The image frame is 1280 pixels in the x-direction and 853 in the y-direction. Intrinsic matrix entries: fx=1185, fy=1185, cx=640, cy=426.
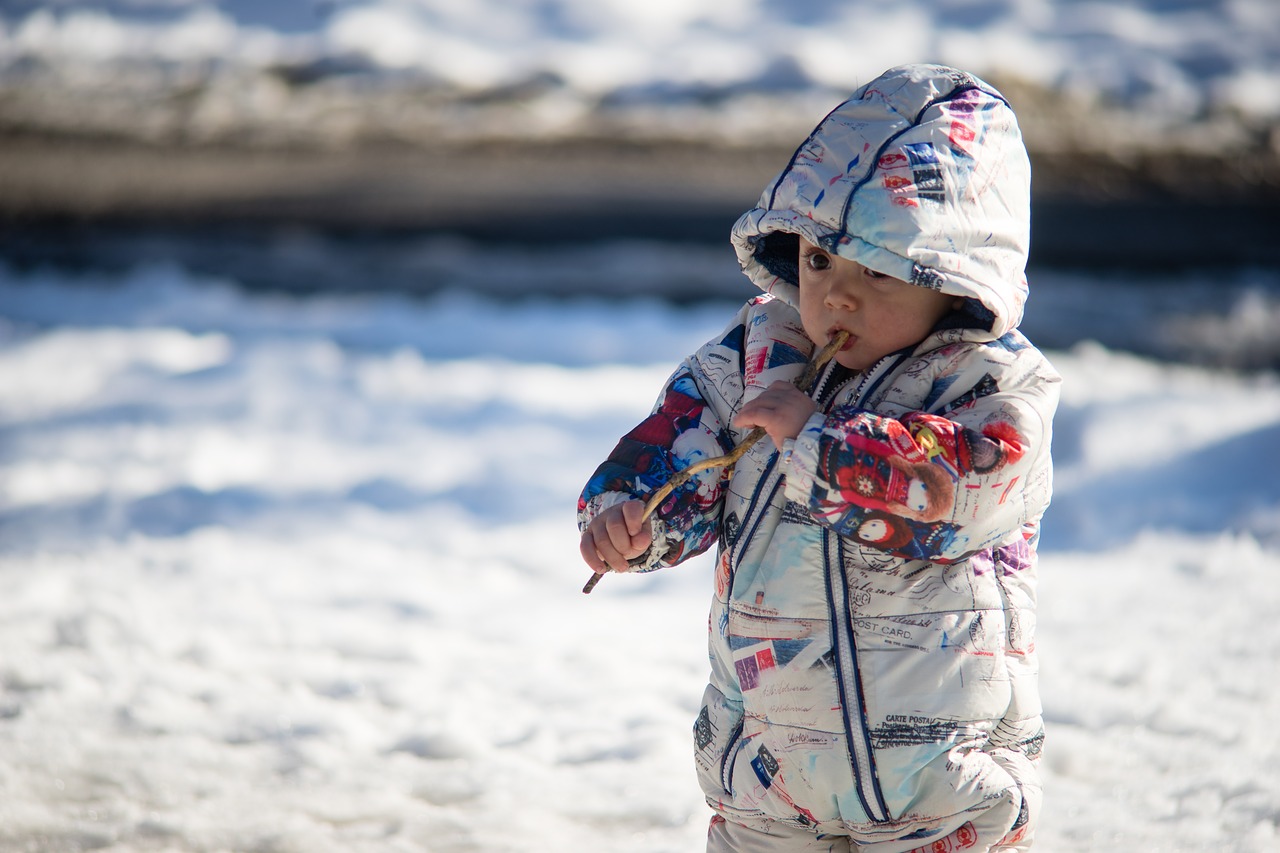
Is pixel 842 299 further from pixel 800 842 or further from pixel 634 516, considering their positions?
pixel 800 842

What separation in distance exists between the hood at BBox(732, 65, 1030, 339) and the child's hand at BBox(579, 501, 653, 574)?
1.25ft

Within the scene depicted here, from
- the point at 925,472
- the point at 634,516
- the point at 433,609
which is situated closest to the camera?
the point at 925,472

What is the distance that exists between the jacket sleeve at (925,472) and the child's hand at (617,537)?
18cm

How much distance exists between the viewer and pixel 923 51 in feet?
33.8

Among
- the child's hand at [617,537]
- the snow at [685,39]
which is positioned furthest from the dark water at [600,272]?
the child's hand at [617,537]

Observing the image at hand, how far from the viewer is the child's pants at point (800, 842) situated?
1378mm

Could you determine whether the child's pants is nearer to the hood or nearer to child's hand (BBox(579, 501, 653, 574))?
child's hand (BBox(579, 501, 653, 574))

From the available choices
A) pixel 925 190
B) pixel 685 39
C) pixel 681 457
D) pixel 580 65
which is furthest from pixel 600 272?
pixel 925 190

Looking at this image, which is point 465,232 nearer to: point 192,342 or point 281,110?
point 192,342

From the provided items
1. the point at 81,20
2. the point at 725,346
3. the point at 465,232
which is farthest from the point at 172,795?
the point at 81,20

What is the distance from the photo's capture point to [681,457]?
1.47 m

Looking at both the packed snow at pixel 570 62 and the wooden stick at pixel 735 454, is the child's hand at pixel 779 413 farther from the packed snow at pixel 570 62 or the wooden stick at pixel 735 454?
the packed snow at pixel 570 62

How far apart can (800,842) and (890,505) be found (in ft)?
1.52

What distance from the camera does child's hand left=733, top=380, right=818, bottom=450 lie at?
4.39 feet
